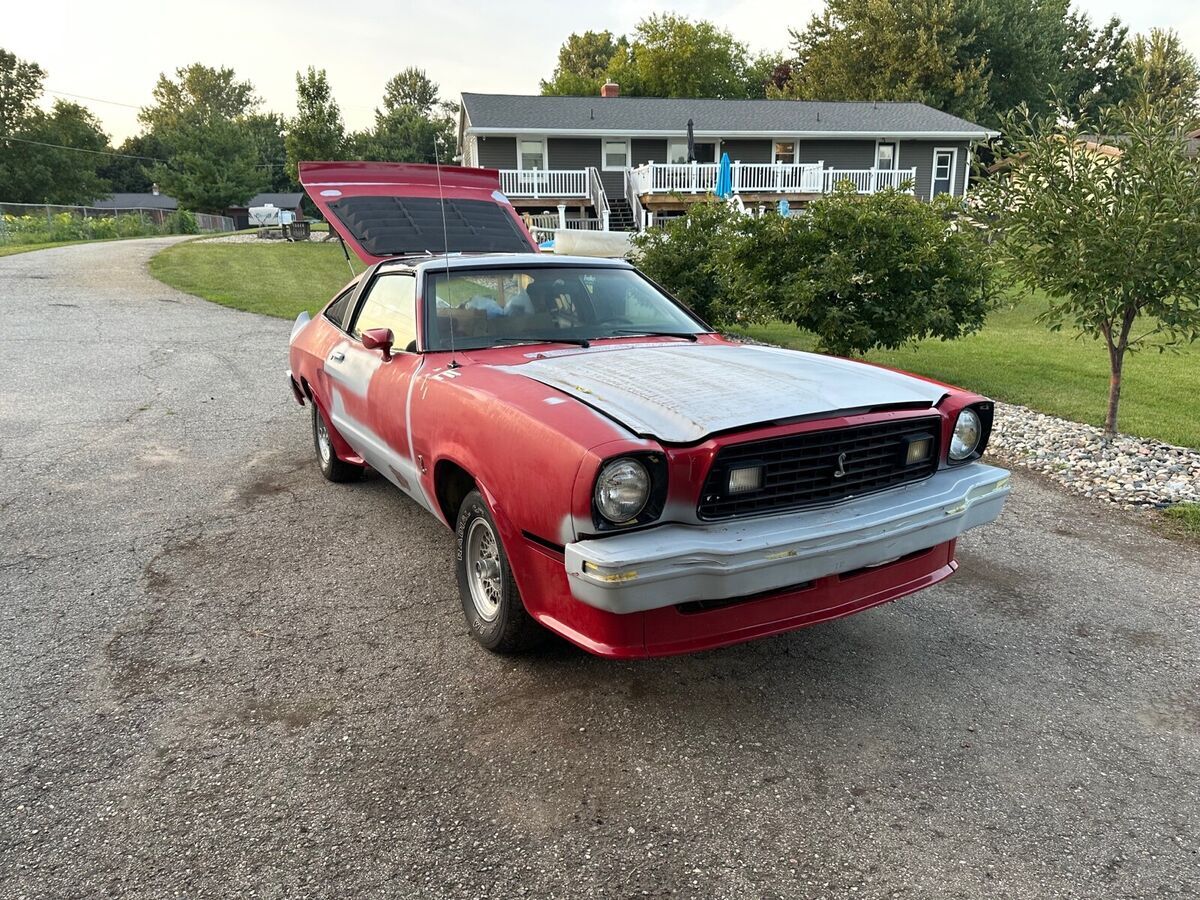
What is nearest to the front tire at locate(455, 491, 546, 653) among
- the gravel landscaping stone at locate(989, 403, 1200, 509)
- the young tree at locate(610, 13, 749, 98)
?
the gravel landscaping stone at locate(989, 403, 1200, 509)

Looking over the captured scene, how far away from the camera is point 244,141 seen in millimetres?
46906

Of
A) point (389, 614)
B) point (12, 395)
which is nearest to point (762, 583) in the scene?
point (389, 614)

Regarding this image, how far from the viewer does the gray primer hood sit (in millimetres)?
2656

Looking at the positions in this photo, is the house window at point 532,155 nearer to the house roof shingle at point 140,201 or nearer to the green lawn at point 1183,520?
the green lawn at point 1183,520

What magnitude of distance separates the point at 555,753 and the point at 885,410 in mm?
1656

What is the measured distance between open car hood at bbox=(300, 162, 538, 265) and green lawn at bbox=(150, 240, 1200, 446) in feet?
15.5

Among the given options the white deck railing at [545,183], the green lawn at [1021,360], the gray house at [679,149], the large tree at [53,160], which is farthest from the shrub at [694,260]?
the large tree at [53,160]

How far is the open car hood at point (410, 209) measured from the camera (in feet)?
22.0

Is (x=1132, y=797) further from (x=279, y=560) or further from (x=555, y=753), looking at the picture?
(x=279, y=560)

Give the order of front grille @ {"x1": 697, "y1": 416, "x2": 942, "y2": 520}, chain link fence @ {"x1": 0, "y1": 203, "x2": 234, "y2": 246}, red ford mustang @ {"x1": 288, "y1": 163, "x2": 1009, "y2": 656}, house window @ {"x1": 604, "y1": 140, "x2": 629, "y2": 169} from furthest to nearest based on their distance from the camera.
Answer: chain link fence @ {"x1": 0, "y1": 203, "x2": 234, "y2": 246} → house window @ {"x1": 604, "y1": 140, "x2": 629, "y2": 169} → front grille @ {"x1": 697, "y1": 416, "x2": 942, "y2": 520} → red ford mustang @ {"x1": 288, "y1": 163, "x2": 1009, "y2": 656}

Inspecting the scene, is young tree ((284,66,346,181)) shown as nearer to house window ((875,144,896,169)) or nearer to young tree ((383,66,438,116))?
house window ((875,144,896,169))

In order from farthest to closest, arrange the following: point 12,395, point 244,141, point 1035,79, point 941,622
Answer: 1. point 244,141
2. point 1035,79
3. point 12,395
4. point 941,622

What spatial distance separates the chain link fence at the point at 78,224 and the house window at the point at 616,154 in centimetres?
2103

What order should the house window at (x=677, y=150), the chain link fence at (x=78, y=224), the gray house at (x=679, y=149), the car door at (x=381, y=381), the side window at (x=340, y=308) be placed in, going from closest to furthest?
the car door at (x=381, y=381) → the side window at (x=340, y=308) → the gray house at (x=679, y=149) → the house window at (x=677, y=150) → the chain link fence at (x=78, y=224)
